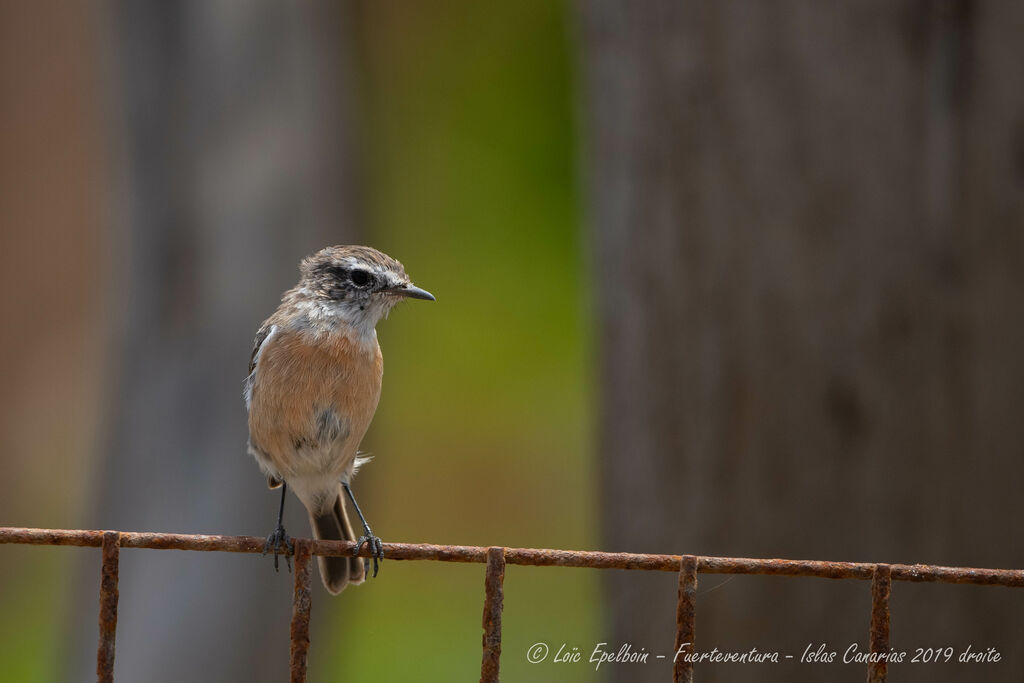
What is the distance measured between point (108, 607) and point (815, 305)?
2.55 metres

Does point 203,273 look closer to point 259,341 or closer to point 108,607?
point 259,341

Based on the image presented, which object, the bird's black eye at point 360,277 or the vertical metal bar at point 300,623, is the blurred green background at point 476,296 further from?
the vertical metal bar at point 300,623

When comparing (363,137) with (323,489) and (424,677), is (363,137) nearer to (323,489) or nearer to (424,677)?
(323,489)

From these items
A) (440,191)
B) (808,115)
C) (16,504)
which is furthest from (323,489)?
(16,504)

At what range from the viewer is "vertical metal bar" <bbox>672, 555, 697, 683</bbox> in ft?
4.91

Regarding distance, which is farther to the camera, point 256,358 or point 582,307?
point 582,307

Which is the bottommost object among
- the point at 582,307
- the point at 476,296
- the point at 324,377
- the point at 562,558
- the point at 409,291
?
the point at 562,558

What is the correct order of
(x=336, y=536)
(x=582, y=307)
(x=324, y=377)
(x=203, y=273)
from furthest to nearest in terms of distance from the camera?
(x=582, y=307)
(x=203, y=273)
(x=336, y=536)
(x=324, y=377)

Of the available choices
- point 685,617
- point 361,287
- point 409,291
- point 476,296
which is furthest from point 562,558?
point 476,296

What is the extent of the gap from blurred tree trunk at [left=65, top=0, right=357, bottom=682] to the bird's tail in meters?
1.06

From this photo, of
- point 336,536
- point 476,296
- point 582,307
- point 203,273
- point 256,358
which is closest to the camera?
point 256,358

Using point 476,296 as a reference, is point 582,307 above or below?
below

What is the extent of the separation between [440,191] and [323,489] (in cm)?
410

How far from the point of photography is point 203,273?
15.0ft
